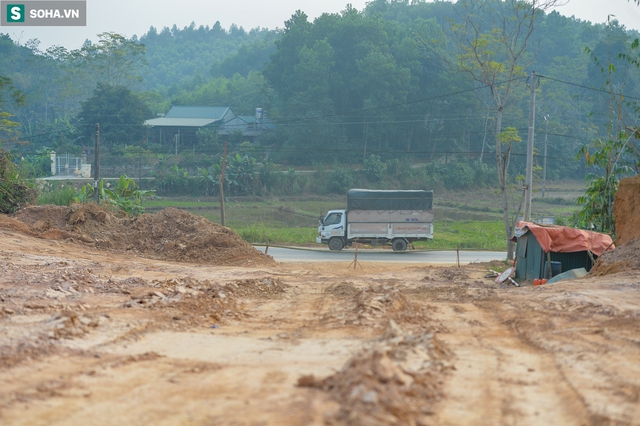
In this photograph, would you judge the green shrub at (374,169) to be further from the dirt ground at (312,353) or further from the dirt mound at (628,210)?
the dirt ground at (312,353)

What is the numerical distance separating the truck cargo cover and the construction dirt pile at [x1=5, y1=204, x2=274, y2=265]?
8573 millimetres

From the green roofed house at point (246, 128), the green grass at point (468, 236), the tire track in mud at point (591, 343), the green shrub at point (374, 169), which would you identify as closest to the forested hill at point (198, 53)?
the green roofed house at point (246, 128)

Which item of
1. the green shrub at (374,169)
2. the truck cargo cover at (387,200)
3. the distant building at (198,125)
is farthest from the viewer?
the distant building at (198,125)

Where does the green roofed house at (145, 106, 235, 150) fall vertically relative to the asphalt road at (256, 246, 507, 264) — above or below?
above

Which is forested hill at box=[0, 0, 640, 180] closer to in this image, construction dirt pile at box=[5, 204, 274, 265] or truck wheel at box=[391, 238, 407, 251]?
truck wheel at box=[391, 238, 407, 251]

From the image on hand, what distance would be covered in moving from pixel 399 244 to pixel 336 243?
124 inches

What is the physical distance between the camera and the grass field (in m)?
35.2

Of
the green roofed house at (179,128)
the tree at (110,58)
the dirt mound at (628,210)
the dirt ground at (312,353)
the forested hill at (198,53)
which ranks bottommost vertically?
the dirt ground at (312,353)

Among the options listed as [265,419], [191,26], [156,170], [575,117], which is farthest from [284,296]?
[191,26]

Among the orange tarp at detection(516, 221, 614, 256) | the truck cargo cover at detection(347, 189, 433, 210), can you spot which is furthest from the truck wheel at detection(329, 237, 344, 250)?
the orange tarp at detection(516, 221, 614, 256)

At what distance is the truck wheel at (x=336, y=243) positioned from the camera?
31984 millimetres

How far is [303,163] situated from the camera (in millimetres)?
64250

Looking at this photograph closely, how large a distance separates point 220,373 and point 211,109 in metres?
66.4

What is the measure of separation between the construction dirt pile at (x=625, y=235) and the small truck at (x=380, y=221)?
48.1 feet
